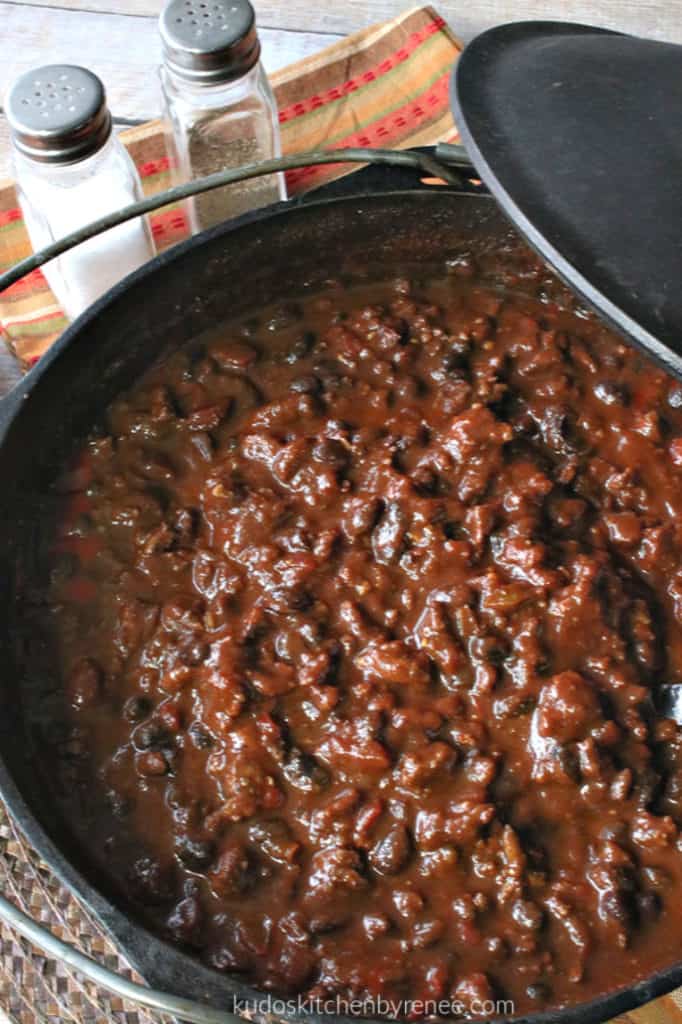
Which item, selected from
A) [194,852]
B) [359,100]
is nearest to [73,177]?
[359,100]

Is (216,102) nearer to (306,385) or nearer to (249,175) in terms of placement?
(249,175)

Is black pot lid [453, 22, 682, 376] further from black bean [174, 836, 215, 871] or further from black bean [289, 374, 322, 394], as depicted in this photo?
black bean [174, 836, 215, 871]

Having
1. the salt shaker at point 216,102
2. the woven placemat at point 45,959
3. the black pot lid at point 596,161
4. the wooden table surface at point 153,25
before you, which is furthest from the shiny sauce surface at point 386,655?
the wooden table surface at point 153,25

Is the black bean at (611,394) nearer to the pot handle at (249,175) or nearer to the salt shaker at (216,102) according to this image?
the pot handle at (249,175)

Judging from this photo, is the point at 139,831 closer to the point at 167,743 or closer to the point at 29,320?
the point at 167,743

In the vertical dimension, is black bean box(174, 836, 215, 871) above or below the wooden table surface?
below

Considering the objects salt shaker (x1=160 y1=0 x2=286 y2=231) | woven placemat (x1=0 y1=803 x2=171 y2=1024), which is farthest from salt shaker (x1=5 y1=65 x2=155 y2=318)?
woven placemat (x1=0 y1=803 x2=171 y2=1024)
